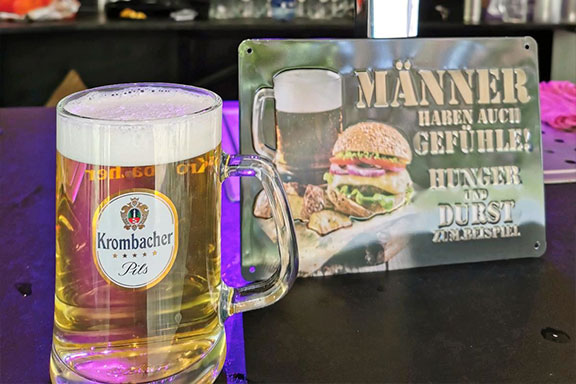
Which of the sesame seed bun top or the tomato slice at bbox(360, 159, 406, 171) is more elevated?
the sesame seed bun top

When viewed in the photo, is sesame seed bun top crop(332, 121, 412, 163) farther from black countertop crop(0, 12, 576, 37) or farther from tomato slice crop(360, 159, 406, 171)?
black countertop crop(0, 12, 576, 37)

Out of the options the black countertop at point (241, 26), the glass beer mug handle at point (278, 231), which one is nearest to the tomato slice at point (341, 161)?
the glass beer mug handle at point (278, 231)

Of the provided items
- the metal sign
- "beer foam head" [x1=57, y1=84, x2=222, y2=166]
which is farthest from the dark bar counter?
"beer foam head" [x1=57, y1=84, x2=222, y2=166]

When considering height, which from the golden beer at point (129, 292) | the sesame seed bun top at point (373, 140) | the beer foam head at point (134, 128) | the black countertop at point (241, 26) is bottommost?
the golden beer at point (129, 292)

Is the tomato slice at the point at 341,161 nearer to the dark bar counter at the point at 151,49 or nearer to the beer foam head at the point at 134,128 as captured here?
the beer foam head at the point at 134,128

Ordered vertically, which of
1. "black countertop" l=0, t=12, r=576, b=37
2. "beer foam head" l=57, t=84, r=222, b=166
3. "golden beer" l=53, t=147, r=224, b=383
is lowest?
"golden beer" l=53, t=147, r=224, b=383

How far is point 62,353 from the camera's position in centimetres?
43

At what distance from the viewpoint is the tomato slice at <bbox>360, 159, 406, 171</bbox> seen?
590 millimetres

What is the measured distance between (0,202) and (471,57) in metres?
0.55

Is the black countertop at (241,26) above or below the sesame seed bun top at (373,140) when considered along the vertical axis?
above

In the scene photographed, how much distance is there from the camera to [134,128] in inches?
15.7

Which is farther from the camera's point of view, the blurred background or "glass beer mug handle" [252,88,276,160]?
the blurred background

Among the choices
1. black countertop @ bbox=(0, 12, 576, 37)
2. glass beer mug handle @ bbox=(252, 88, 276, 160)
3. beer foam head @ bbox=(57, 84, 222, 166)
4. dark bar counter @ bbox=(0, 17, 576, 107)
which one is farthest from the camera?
dark bar counter @ bbox=(0, 17, 576, 107)

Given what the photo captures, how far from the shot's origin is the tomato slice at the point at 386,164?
590mm
